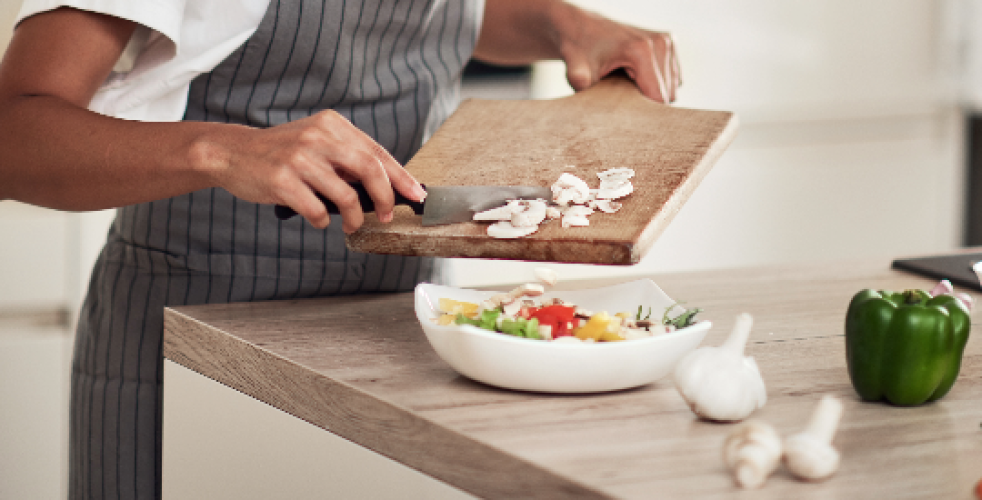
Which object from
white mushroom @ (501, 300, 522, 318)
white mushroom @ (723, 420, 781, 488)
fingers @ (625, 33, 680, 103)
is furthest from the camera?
A: fingers @ (625, 33, 680, 103)

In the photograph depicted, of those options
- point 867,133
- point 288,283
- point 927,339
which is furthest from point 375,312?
point 867,133

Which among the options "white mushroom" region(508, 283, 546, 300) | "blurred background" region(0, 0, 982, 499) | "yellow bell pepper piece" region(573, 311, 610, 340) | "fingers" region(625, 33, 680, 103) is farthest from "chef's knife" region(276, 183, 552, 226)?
"blurred background" region(0, 0, 982, 499)

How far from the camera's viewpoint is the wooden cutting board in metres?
0.91

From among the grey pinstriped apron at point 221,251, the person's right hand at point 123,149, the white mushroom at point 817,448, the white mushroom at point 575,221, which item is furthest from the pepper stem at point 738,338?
the grey pinstriped apron at point 221,251

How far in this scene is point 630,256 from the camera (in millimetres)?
875

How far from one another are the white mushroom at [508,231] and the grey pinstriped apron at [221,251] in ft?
1.21

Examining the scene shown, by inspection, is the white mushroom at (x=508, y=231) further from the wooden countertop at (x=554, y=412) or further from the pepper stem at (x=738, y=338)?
the pepper stem at (x=738, y=338)

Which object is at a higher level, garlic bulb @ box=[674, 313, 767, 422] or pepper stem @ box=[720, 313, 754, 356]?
pepper stem @ box=[720, 313, 754, 356]

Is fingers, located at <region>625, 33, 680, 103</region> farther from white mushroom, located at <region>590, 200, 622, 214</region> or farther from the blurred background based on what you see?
the blurred background

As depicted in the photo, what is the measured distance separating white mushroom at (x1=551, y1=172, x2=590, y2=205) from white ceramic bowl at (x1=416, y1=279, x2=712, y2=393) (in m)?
0.20

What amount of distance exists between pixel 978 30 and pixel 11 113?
3.20 meters

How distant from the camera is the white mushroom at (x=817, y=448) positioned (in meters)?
0.63

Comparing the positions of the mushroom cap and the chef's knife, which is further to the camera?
the chef's knife

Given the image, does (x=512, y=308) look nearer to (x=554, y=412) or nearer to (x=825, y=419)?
(x=554, y=412)
